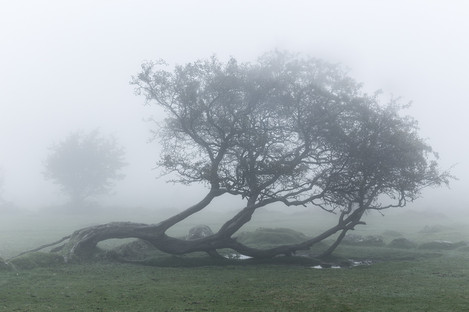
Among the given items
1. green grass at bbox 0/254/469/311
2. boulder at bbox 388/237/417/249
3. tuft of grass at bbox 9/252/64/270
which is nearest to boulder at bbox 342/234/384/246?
boulder at bbox 388/237/417/249

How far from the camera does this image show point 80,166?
118 m

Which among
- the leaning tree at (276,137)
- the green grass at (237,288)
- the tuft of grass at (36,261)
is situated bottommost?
the green grass at (237,288)

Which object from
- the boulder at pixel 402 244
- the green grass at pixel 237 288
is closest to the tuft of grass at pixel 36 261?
the green grass at pixel 237 288

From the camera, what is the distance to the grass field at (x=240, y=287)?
65.9 feet

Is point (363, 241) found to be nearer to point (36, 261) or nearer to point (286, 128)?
point (286, 128)

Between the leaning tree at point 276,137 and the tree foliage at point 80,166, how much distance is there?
88.1 m

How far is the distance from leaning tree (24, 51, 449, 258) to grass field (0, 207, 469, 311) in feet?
17.0

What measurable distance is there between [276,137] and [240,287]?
15.3m

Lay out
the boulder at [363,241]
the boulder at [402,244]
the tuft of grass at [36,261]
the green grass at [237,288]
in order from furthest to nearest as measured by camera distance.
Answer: the boulder at [363,241]
the boulder at [402,244]
the tuft of grass at [36,261]
the green grass at [237,288]

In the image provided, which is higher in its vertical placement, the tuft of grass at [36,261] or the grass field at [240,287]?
the tuft of grass at [36,261]

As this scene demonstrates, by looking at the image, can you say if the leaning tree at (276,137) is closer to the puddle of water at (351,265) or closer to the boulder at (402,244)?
the puddle of water at (351,265)

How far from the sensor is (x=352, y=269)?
3209 cm

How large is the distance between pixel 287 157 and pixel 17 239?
3638 centimetres

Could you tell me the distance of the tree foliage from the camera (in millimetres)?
118500
